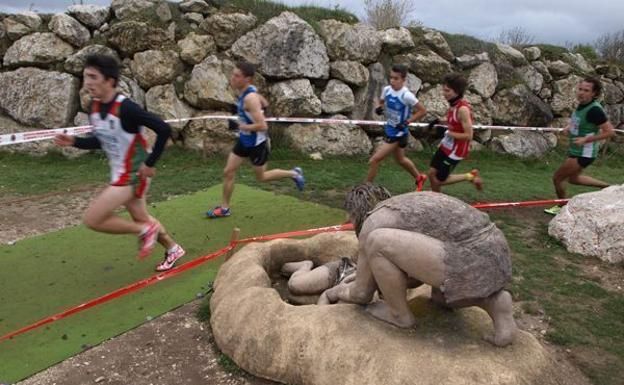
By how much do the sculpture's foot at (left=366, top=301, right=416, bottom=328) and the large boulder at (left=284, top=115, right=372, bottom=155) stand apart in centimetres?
669

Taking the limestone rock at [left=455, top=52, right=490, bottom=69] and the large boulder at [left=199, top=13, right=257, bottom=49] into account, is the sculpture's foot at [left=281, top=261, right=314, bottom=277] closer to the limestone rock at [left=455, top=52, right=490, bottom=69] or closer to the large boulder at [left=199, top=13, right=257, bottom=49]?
the large boulder at [left=199, top=13, right=257, bottom=49]

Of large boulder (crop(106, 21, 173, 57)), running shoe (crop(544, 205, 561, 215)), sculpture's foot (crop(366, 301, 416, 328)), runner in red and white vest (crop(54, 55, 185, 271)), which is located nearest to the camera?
sculpture's foot (crop(366, 301, 416, 328))

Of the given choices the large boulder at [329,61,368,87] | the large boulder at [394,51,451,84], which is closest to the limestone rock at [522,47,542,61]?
the large boulder at [394,51,451,84]

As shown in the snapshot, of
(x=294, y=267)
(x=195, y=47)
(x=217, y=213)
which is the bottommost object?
(x=217, y=213)

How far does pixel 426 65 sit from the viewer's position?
34.4 ft

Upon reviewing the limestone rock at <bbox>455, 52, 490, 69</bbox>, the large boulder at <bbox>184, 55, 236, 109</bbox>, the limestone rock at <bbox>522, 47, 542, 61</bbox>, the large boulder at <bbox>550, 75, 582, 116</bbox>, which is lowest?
the large boulder at <bbox>184, 55, 236, 109</bbox>

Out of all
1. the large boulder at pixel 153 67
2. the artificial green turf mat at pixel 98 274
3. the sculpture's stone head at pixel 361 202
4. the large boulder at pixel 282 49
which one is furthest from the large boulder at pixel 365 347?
the large boulder at pixel 153 67

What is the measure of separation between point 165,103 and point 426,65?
518 cm

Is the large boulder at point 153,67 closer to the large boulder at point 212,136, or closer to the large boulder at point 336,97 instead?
the large boulder at point 212,136

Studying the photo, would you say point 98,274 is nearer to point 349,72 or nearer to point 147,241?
point 147,241

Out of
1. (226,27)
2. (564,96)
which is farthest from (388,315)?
(564,96)

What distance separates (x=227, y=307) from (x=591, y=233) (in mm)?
3815

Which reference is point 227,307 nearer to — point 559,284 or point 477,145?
point 559,284

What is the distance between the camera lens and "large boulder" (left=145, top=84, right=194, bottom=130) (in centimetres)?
941
